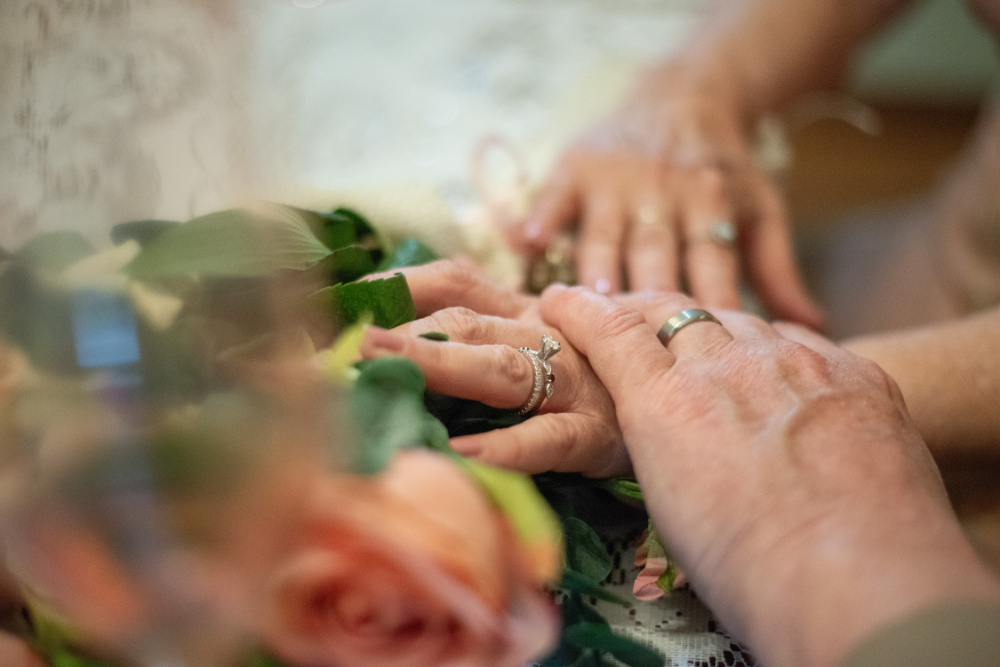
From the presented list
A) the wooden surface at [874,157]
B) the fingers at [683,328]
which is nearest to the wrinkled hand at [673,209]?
the fingers at [683,328]

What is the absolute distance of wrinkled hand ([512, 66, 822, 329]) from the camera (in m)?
0.69

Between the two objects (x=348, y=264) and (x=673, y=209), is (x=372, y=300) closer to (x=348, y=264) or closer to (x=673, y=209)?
(x=348, y=264)

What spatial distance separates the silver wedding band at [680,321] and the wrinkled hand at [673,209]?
0.17m

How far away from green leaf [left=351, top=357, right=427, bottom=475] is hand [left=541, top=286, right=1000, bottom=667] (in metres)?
0.16

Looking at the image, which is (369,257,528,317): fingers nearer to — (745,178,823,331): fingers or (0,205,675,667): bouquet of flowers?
(0,205,675,667): bouquet of flowers

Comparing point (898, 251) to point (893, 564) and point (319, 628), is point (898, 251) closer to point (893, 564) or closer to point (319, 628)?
point (893, 564)

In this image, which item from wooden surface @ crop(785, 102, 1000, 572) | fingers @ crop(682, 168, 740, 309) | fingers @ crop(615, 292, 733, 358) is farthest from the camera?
wooden surface @ crop(785, 102, 1000, 572)

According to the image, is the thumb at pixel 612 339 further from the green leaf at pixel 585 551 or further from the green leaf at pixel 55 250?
the green leaf at pixel 55 250

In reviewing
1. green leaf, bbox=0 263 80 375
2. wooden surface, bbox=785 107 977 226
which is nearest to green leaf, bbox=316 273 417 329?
green leaf, bbox=0 263 80 375

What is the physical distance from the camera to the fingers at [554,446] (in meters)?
0.34

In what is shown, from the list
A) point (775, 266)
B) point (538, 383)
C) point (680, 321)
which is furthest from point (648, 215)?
point (538, 383)

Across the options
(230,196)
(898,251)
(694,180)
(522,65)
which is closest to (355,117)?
(522,65)

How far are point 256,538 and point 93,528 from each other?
0.19 ft

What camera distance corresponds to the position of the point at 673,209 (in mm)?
760
